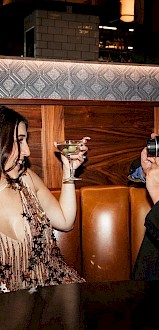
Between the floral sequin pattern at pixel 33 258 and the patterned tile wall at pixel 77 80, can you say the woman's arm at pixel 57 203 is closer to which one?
the floral sequin pattern at pixel 33 258

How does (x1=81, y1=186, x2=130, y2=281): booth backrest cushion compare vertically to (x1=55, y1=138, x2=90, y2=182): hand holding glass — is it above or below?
below

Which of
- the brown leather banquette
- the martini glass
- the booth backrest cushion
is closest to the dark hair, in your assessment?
the martini glass

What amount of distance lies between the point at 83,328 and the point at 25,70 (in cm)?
200

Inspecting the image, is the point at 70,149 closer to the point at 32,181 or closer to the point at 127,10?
the point at 32,181

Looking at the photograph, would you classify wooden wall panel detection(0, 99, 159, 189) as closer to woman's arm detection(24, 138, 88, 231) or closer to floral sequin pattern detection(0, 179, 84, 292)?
woman's arm detection(24, 138, 88, 231)

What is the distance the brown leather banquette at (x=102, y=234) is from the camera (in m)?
2.64

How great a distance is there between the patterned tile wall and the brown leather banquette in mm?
719

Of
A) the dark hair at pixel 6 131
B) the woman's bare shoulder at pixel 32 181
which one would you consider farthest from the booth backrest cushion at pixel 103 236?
the dark hair at pixel 6 131

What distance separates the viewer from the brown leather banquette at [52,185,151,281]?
8.67ft

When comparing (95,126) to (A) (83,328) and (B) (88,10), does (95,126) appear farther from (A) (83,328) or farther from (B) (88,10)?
(A) (83,328)

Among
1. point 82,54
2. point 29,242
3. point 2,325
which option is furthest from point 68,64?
point 2,325

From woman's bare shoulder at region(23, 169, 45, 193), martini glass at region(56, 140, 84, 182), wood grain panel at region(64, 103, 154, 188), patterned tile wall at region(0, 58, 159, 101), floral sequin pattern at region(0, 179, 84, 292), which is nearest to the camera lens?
floral sequin pattern at region(0, 179, 84, 292)

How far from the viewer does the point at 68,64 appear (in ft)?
10.2

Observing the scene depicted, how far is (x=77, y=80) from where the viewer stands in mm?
3133
